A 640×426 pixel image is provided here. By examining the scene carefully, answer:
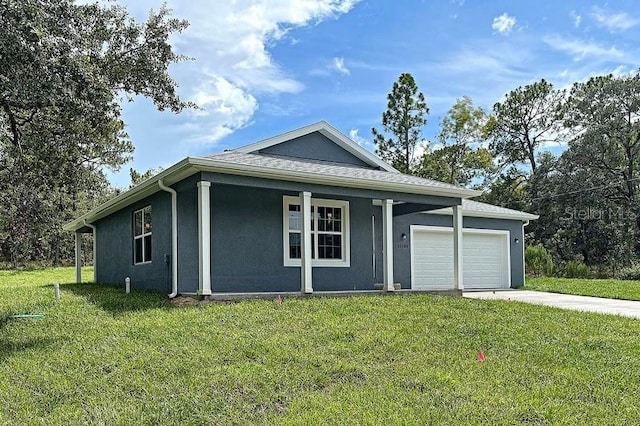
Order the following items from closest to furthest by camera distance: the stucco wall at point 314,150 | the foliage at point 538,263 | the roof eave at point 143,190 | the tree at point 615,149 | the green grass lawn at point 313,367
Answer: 1. the green grass lawn at point 313,367
2. the roof eave at point 143,190
3. the stucco wall at point 314,150
4. the foliage at point 538,263
5. the tree at point 615,149

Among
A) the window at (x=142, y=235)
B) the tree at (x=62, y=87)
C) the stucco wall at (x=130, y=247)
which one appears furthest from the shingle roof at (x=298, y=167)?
the window at (x=142, y=235)

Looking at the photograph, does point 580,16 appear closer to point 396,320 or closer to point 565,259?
point 396,320

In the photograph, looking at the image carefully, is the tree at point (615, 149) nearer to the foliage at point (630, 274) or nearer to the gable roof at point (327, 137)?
the foliage at point (630, 274)

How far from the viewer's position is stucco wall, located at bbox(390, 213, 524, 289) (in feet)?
50.0

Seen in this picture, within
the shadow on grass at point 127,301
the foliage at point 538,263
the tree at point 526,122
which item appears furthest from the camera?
the tree at point 526,122

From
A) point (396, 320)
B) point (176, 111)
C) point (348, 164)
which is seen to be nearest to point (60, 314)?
point (176, 111)

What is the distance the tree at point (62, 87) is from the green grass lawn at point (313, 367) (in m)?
2.68

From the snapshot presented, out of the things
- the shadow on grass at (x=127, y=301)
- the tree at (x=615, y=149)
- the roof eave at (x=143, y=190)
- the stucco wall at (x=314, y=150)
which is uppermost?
the tree at (x=615, y=149)

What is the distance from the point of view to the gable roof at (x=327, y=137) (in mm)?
13333

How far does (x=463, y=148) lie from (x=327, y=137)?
2044 centimetres

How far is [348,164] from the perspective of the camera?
14820 millimetres

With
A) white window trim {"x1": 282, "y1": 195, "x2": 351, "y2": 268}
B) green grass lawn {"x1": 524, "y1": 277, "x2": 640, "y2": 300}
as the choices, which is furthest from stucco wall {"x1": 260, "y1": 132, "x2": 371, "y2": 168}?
green grass lawn {"x1": 524, "y1": 277, "x2": 640, "y2": 300}

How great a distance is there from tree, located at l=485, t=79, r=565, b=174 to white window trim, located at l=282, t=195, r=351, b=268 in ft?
69.7

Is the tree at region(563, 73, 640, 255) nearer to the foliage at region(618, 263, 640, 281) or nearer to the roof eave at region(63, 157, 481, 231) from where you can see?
the foliage at region(618, 263, 640, 281)
